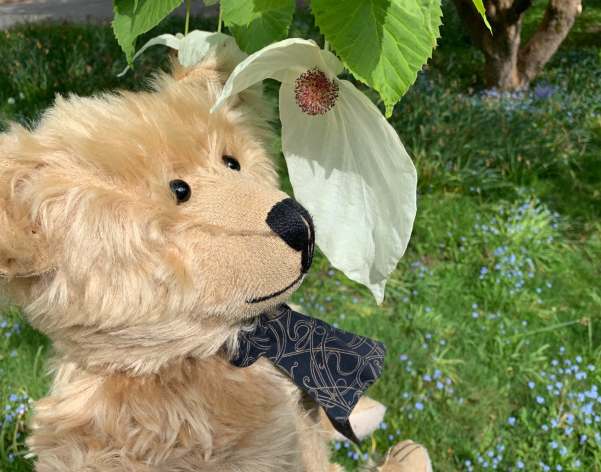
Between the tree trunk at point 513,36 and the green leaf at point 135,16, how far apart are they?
328cm

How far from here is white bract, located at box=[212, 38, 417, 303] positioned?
2.30 feet

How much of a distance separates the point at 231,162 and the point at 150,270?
226 mm

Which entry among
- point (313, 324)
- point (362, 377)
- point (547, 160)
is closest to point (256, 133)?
point (313, 324)

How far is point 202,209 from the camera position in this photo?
2.69 feet

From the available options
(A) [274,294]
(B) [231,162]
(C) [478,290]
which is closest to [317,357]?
(A) [274,294]

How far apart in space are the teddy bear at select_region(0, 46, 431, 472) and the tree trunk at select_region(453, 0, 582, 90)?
324 centimetres

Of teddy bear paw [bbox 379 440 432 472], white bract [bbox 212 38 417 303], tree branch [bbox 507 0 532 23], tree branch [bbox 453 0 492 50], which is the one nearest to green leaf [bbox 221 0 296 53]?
white bract [bbox 212 38 417 303]

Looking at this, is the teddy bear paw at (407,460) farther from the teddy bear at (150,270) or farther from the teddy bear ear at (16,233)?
the teddy bear ear at (16,233)

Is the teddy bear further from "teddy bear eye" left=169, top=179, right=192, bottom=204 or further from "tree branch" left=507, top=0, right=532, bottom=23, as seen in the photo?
"tree branch" left=507, top=0, right=532, bottom=23

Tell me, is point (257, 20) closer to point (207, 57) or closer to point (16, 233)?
point (207, 57)

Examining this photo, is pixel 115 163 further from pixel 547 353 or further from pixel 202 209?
pixel 547 353

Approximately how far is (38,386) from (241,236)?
1.23m

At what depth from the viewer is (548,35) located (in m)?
3.96

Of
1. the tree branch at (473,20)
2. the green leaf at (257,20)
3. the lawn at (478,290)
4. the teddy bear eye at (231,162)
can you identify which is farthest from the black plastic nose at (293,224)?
the tree branch at (473,20)
